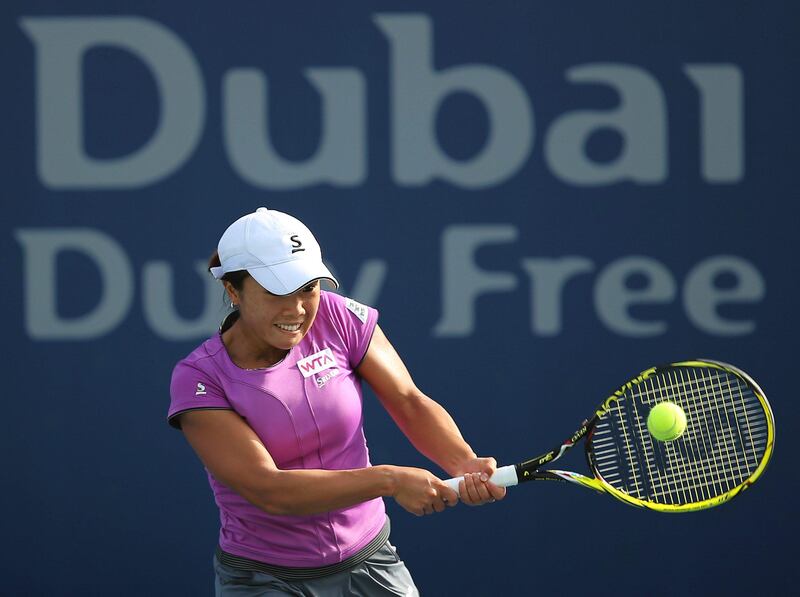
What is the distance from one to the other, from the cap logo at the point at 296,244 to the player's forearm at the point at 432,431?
1.50 feet

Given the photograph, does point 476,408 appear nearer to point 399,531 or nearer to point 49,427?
point 399,531

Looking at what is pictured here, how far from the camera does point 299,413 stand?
2.45 metres

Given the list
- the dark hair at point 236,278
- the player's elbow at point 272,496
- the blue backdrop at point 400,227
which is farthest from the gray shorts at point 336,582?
the blue backdrop at point 400,227

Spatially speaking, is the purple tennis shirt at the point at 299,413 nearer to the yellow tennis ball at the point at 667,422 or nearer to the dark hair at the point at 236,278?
the dark hair at the point at 236,278

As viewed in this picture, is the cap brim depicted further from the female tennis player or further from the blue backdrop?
the blue backdrop

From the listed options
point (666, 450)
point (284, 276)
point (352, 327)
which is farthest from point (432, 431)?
point (666, 450)

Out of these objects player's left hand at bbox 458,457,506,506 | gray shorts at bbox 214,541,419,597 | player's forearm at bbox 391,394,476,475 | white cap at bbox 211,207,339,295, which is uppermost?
white cap at bbox 211,207,339,295

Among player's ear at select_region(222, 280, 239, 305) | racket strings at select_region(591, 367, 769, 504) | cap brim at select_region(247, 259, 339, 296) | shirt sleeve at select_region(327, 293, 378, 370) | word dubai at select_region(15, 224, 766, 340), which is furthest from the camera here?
word dubai at select_region(15, 224, 766, 340)

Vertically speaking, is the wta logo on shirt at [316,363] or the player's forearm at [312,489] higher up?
the wta logo on shirt at [316,363]

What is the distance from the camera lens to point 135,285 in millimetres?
4230

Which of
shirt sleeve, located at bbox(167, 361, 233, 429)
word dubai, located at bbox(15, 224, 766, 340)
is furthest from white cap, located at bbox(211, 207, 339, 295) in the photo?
word dubai, located at bbox(15, 224, 766, 340)

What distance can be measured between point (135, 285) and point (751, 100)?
7.40ft

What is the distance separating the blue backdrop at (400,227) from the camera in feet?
13.9

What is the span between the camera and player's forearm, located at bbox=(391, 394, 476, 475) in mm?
2646
